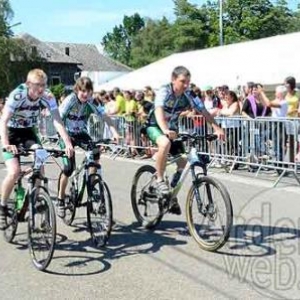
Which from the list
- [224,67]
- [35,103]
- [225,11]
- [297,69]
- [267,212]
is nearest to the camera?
[35,103]

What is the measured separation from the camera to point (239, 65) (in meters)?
24.1

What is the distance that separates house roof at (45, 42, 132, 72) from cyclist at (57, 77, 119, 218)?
3675 inches

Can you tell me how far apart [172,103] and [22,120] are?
1665 millimetres

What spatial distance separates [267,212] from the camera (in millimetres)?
7289

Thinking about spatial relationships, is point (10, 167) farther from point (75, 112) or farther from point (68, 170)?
point (75, 112)

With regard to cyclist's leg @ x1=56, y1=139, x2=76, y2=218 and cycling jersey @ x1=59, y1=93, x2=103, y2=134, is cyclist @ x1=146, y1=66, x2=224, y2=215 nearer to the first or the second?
cycling jersey @ x1=59, y1=93, x2=103, y2=134

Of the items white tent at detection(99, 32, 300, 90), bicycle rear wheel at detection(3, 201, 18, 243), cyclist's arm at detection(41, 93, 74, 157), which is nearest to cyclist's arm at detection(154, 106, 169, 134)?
cyclist's arm at detection(41, 93, 74, 157)

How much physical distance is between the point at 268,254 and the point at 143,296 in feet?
5.17

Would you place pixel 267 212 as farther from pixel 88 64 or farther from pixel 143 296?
pixel 88 64

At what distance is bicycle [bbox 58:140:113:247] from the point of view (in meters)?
6.23

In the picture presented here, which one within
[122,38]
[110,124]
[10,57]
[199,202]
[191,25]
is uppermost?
[122,38]

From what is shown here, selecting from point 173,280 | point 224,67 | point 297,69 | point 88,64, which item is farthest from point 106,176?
point 88,64

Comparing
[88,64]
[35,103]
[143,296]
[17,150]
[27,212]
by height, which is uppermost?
[88,64]

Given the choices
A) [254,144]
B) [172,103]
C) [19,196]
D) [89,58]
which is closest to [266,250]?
[172,103]
